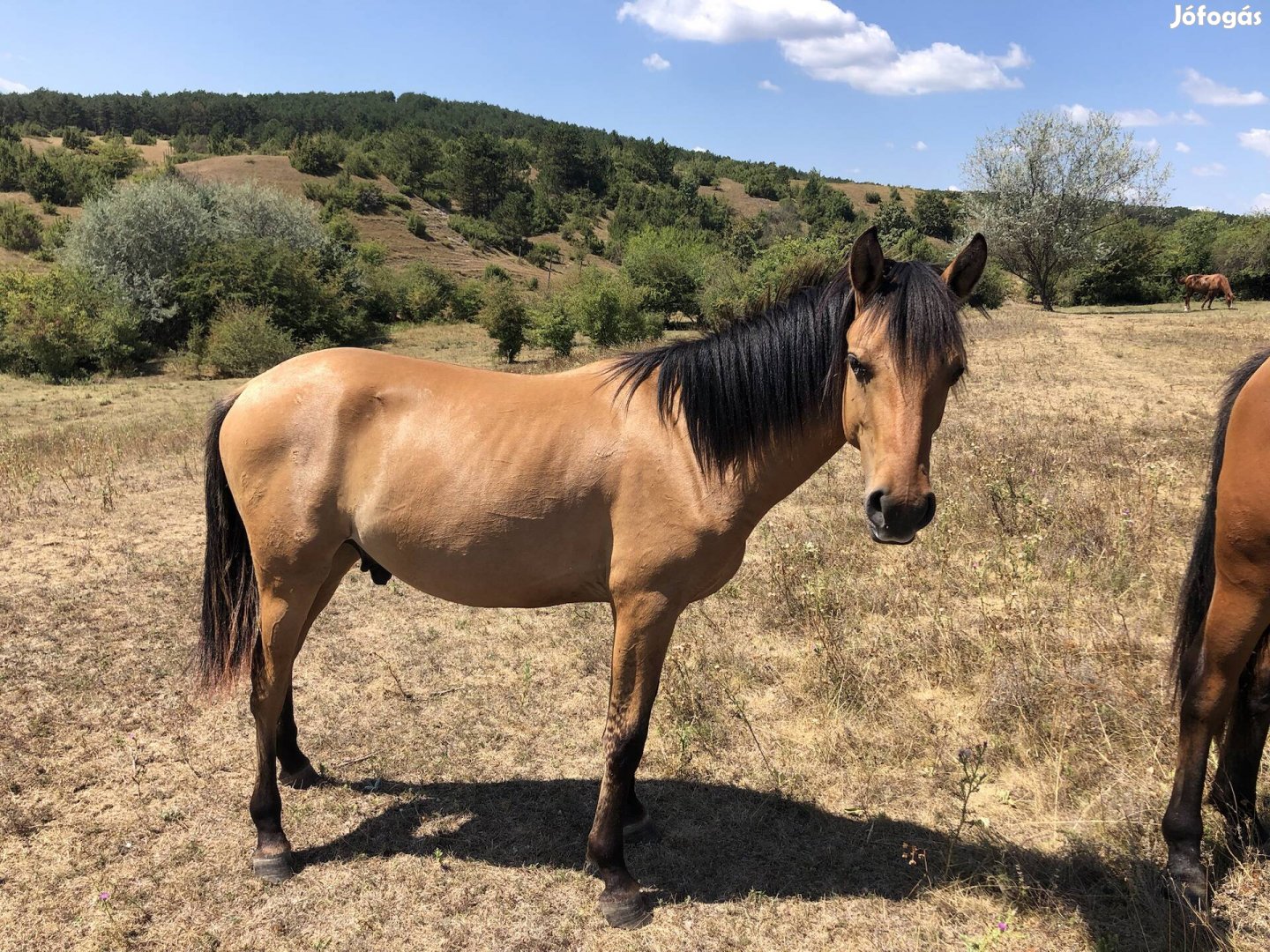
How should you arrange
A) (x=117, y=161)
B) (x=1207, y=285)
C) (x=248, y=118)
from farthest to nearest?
1. (x=248, y=118)
2. (x=117, y=161)
3. (x=1207, y=285)

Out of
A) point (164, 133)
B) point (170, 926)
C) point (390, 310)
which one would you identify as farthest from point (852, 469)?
point (164, 133)

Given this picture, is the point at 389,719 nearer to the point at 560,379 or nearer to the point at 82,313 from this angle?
the point at 560,379

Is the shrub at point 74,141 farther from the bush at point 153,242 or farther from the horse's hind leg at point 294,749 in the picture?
the horse's hind leg at point 294,749

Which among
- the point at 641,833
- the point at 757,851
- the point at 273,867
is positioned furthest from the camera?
the point at 641,833

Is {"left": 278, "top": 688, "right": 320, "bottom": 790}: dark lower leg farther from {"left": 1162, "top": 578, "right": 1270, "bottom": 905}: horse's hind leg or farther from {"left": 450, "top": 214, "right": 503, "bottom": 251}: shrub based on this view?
{"left": 450, "top": 214, "right": 503, "bottom": 251}: shrub

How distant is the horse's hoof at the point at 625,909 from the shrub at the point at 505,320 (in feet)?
78.3

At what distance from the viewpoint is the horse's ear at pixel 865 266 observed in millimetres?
2186

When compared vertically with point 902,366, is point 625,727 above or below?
below

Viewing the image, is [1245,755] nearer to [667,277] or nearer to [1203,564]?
[1203,564]

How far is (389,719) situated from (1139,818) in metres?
3.87

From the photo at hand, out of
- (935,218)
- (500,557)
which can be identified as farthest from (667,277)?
(935,218)

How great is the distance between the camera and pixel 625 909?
8.79ft

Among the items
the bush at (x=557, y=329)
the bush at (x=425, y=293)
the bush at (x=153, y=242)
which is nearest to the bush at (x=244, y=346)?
the bush at (x=153, y=242)

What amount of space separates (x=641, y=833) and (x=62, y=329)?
1054 inches
